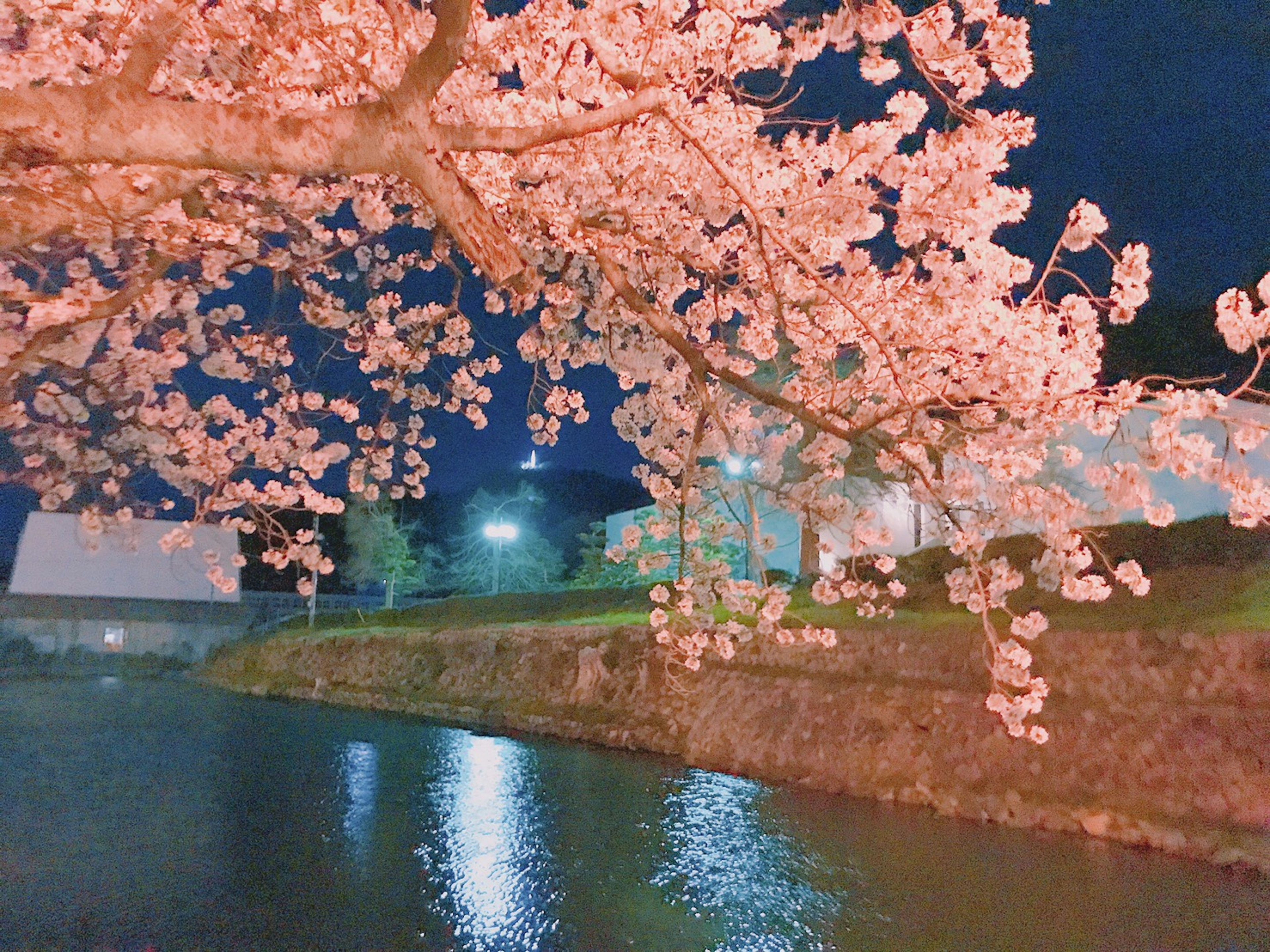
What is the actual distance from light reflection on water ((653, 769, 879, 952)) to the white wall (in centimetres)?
2798

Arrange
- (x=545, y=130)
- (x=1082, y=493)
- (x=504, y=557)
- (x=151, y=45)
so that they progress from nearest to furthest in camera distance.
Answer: (x=151, y=45) < (x=545, y=130) < (x=1082, y=493) < (x=504, y=557)

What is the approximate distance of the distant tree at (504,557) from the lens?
35.0 metres

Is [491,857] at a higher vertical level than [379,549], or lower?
lower

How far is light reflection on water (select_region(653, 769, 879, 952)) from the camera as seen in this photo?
19.2 ft

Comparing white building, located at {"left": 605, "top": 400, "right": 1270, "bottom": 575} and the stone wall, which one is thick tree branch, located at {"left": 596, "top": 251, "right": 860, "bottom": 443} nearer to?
white building, located at {"left": 605, "top": 400, "right": 1270, "bottom": 575}

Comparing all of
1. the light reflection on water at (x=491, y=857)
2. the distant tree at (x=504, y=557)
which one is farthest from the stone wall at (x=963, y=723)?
the distant tree at (x=504, y=557)

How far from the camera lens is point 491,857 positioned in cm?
750

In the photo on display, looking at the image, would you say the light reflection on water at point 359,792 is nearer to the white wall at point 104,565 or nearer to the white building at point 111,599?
the white building at point 111,599

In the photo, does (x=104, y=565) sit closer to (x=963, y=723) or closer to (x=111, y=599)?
(x=111, y=599)

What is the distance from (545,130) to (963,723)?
386 inches

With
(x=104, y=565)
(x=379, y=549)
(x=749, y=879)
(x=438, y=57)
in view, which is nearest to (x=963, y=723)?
(x=749, y=879)

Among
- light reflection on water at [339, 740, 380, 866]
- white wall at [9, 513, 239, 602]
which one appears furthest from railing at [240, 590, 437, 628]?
light reflection on water at [339, 740, 380, 866]

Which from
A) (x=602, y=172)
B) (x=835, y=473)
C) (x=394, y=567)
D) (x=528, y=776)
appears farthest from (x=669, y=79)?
(x=394, y=567)

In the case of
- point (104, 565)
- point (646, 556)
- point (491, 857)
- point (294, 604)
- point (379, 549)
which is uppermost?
point (379, 549)
